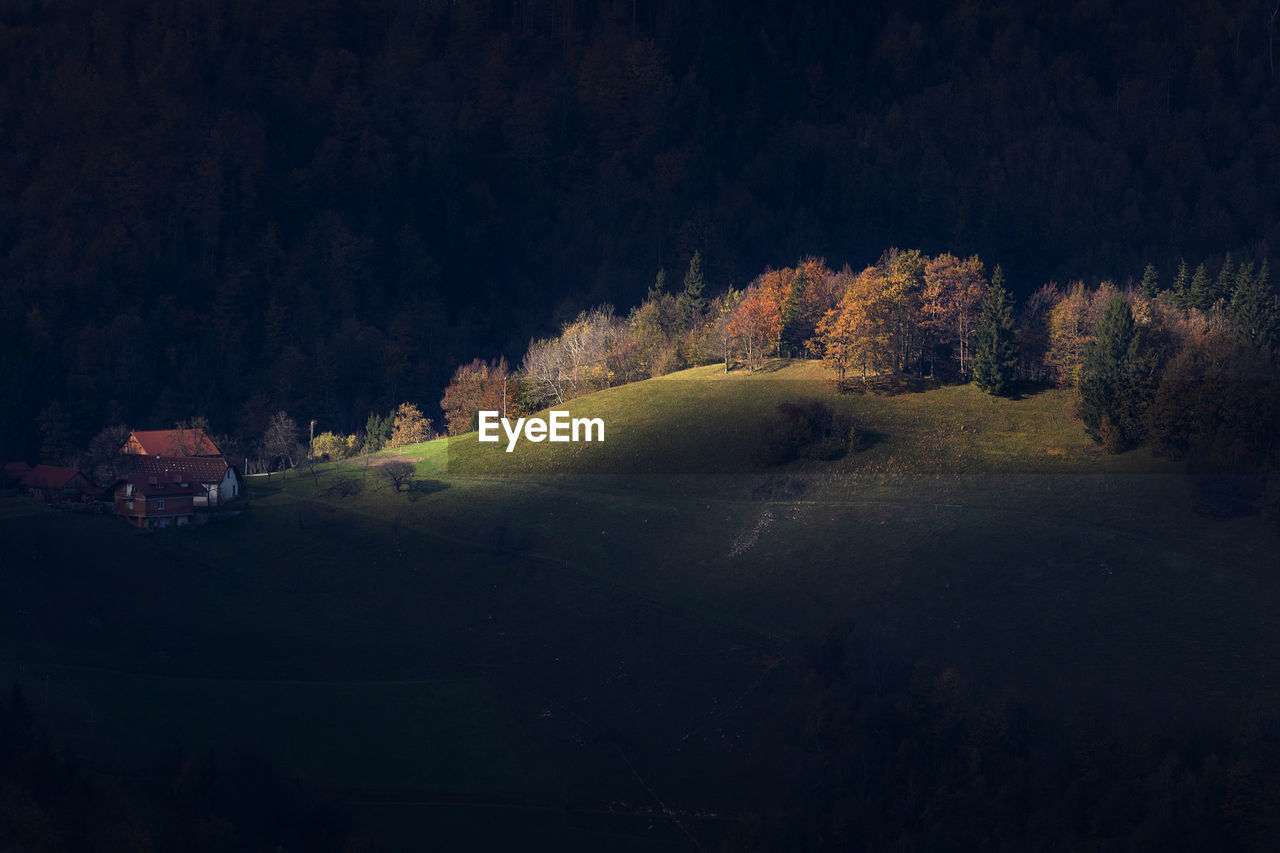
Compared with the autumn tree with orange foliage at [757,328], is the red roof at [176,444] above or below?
below

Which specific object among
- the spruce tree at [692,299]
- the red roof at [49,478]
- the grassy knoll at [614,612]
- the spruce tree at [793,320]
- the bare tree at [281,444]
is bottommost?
the grassy knoll at [614,612]

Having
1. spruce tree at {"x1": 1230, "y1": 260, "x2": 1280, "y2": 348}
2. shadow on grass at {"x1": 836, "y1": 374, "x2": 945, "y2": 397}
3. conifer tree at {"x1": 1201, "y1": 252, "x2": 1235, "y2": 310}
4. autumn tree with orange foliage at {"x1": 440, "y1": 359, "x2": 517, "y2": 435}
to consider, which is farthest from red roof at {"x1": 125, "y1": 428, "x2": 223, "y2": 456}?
conifer tree at {"x1": 1201, "y1": 252, "x2": 1235, "y2": 310}

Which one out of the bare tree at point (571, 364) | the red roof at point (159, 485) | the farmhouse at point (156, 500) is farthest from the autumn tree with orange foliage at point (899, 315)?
the farmhouse at point (156, 500)

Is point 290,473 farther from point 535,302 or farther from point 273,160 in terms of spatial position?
point 273,160

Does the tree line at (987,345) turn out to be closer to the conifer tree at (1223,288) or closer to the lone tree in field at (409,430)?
the conifer tree at (1223,288)

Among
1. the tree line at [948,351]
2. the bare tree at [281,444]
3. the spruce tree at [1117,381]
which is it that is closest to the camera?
the tree line at [948,351]

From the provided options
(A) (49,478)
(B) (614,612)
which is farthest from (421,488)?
(A) (49,478)

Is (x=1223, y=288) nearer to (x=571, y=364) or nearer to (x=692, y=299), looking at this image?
(x=692, y=299)
